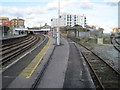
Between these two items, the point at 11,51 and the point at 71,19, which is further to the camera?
the point at 71,19

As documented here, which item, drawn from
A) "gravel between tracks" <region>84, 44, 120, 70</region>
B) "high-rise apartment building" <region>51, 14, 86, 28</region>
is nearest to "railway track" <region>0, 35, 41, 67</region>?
"gravel between tracks" <region>84, 44, 120, 70</region>

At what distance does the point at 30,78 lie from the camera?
905 centimetres

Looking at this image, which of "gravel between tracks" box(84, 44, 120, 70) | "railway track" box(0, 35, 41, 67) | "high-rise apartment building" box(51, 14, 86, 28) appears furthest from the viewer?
"high-rise apartment building" box(51, 14, 86, 28)

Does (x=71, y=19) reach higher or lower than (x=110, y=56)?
higher

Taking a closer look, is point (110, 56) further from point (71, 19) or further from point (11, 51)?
point (71, 19)

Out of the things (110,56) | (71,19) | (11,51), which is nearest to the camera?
(110,56)

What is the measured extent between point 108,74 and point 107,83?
204 cm

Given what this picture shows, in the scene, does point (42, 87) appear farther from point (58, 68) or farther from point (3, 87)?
point (58, 68)

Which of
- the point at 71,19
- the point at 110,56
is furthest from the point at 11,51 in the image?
the point at 71,19

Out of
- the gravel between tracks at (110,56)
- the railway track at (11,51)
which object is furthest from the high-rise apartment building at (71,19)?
the gravel between tracks at (110,56)

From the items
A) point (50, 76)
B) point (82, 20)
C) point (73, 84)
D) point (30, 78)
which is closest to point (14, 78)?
point (30, 78)

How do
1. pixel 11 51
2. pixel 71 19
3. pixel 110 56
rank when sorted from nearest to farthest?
pixel 110 56 → pixel 11 51 → pixel 71 19

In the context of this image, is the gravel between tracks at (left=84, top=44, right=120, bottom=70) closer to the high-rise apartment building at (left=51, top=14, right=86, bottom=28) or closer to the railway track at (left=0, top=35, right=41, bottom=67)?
the railway track at (left=0, top=35, right=41, bottom=67)

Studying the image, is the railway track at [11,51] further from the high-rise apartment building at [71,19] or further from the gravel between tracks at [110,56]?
the high-rise apartment building at [71,19]
